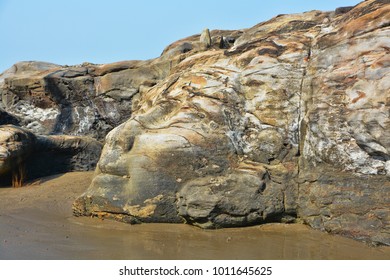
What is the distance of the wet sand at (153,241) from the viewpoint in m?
4.51

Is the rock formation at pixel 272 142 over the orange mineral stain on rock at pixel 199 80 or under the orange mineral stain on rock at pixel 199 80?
under

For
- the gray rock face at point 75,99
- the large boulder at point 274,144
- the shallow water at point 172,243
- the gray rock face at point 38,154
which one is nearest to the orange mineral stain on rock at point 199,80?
the large boulder at point 274,144

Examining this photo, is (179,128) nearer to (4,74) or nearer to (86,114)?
(86,114)

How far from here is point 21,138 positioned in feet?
28.0

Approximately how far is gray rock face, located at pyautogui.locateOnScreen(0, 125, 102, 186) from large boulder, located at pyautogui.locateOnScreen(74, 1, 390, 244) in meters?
2.51

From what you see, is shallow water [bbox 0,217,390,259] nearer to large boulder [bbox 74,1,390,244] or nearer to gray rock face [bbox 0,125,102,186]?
large boulder [bbox 74,1,390,244]

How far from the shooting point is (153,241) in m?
5.07

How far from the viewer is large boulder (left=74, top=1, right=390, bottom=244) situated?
529 cm

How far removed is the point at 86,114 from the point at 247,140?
22.0 feet

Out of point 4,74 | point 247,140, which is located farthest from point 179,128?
point 4,74

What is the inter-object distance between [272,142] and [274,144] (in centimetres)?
4

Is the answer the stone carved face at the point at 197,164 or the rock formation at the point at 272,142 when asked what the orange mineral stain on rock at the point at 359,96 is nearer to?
the rock formation at the point at 272,142

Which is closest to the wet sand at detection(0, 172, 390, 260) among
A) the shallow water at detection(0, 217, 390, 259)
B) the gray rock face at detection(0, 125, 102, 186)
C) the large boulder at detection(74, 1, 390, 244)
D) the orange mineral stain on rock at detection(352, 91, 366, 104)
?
the shallow water at detection(0, 217, 390, 259)

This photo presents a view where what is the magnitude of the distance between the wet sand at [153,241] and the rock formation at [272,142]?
0.20 metres
